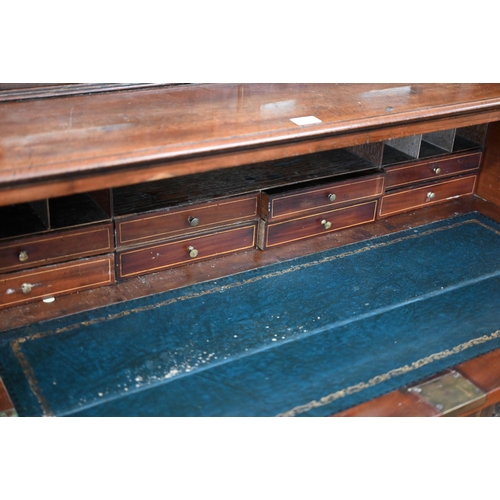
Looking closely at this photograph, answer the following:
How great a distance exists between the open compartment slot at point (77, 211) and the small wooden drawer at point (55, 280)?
0.53 ft

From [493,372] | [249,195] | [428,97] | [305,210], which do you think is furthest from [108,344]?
[428,97]

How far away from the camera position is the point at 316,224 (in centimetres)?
362

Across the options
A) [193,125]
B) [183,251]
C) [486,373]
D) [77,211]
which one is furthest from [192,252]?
[486,373]

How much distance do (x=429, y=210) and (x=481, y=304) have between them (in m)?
0.89

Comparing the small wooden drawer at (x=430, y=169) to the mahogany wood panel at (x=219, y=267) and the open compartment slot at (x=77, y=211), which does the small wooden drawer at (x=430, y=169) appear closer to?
the mahogany wood panel at (x=219, y=267)

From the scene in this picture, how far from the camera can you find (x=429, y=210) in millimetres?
4004

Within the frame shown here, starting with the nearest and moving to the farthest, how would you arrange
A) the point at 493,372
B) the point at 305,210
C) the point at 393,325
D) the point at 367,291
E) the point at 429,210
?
the point at 493,372, the point at 393,325, the point at 367,291, the point at 305,210, the point at 429,210

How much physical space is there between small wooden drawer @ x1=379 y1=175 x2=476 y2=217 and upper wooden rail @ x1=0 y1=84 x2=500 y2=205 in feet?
1.80

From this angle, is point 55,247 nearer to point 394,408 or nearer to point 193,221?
point 193,221

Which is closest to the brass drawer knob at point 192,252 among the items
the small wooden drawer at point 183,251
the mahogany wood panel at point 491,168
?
the small wooden drawer at point 183,251

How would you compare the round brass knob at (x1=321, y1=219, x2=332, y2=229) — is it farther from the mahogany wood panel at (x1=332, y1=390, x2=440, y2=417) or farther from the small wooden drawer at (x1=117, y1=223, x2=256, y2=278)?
the mahogany wood panel at (x1=332, y1=390, x2=440, y2=417)

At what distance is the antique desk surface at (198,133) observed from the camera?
2555 millimetres

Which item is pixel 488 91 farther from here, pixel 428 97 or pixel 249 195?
pixel 249 195

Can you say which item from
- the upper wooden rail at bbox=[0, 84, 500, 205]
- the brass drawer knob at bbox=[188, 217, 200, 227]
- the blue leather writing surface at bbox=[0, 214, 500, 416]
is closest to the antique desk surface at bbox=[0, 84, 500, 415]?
the upper wooden rail at bbox=[0, 84, 500, 205]
